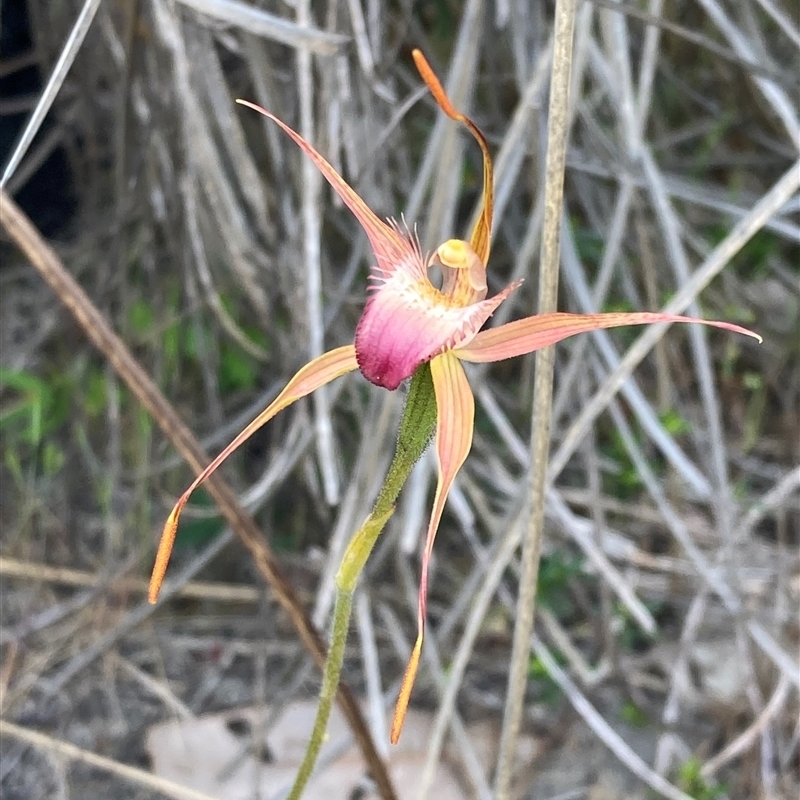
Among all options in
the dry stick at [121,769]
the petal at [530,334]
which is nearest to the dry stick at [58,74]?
the petal at [530,334]

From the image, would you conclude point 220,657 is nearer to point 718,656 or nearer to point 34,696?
point 34,696

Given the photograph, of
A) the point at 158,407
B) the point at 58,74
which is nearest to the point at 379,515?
the point at 158,407

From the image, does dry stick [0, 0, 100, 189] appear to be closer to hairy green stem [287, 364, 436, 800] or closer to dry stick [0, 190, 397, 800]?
dry stick [0, 190, 397, 800]

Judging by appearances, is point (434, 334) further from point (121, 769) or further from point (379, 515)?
point (121, 769)

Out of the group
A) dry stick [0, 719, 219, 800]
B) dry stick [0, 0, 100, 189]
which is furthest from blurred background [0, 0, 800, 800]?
dry stick [0, 0, 100, 189]

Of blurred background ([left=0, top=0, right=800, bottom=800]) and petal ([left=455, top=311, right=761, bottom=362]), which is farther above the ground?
petal ([left=455, top=311, right=761, bottom=362])

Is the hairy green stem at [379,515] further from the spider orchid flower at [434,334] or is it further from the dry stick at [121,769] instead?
the dry stick at [121,769]

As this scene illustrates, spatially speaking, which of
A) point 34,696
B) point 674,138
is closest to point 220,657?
point 34,696
